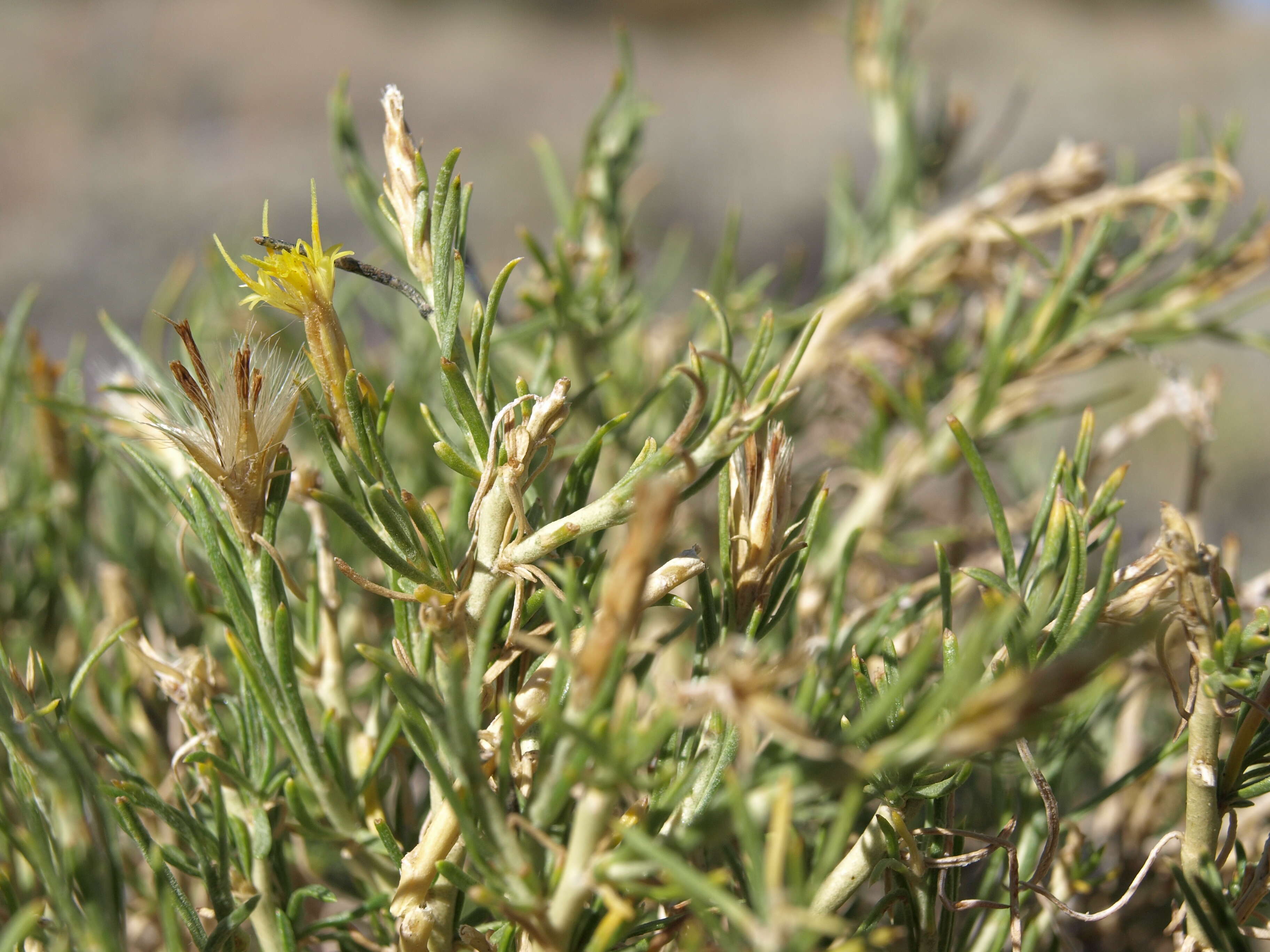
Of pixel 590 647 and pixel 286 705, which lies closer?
pixel 590 647

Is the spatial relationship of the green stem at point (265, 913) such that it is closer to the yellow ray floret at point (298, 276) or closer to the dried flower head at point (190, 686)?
the dried flower head at point (190, 686)

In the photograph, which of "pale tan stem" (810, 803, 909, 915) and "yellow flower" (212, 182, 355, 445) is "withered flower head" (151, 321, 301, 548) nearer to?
Answer: "yellow flower" (212, 182, 355, 445)

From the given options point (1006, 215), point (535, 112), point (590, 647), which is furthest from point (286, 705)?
point (535, 112)

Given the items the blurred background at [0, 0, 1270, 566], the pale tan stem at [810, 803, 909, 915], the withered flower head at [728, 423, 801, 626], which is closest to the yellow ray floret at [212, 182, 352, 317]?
the withered flower head at [728, 423, 801, 626]

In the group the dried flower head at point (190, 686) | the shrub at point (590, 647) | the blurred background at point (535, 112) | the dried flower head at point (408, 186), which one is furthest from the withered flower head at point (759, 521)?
the blurred background at point (535, 112)

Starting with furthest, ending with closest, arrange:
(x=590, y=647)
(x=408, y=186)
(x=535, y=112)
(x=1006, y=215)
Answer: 1. (x=535, y=112)
2. (x=1006, y=215)
3. (x=408, y=186)
4. (x=590, y=647)

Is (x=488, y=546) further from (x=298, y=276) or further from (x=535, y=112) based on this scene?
(x=535, y=112)
